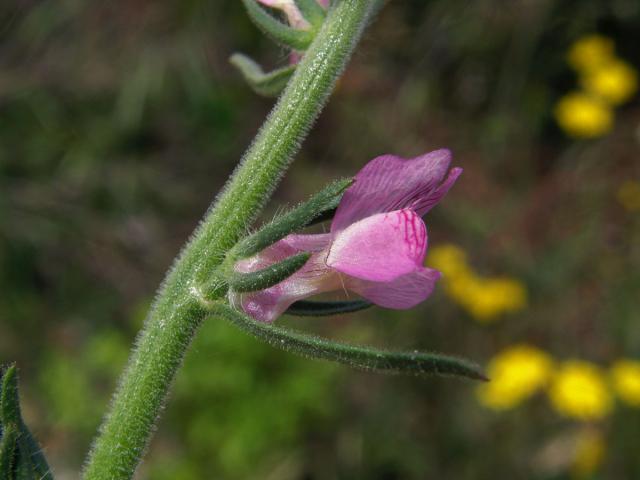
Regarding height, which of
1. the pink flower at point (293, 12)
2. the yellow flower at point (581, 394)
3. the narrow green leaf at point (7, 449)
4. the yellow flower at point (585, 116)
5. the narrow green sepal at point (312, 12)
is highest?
the narrow green sepal at point (312, 12)

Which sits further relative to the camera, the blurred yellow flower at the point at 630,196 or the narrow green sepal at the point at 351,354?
the blurred yellow flower at the point at 630,196

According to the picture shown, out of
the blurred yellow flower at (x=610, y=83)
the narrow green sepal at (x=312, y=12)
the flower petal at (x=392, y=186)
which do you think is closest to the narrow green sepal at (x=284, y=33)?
the narrow green sepal at (x=312, y=12)

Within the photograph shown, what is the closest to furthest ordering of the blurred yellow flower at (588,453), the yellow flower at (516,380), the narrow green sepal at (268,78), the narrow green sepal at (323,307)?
the narrow green sepal at (323,307), the narrow green sepal at (268,78), the blurred yellow flower at (588,453), the yellow flower at (516,380)

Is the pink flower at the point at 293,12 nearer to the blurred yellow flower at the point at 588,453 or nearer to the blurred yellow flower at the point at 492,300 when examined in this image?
the blurred yellow flower at the point at 588,453

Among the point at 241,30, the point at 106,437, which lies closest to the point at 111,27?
the point at 241,30

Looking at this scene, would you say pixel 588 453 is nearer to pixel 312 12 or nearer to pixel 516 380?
pixel 516 380

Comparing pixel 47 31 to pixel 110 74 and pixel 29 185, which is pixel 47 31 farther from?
pixel 29 185

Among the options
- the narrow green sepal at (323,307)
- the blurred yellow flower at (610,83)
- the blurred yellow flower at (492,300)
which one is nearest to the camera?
the narrow green sepal at (323,307)
